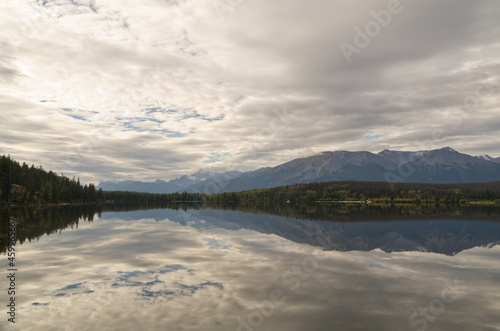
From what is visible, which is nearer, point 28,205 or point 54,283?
point 54,283

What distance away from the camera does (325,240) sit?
45.5 metres

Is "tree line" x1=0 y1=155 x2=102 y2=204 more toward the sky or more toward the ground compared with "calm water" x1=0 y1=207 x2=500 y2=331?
more toward the sky

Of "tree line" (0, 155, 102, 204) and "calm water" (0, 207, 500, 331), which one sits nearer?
"calm water" (0, 207, 500, 331)

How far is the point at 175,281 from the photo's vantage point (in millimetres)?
23031

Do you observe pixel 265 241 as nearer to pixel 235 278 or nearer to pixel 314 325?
pixel 235 278

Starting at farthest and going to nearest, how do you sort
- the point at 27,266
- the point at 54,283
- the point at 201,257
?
the point at 201,257 → the point at 27,266 → the point at 54,283

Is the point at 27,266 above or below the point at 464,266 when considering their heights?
above

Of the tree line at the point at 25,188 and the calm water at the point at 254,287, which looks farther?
the tree line at the point at 25,188

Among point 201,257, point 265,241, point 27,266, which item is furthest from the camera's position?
point 265,241

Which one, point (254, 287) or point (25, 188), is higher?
point (25, 188)

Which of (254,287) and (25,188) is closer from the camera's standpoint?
(254,287)

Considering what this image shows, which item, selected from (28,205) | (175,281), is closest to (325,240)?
(175,281)

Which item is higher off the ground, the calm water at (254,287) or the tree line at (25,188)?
the tree line at (25,188)

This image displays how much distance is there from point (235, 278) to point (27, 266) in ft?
68.8
